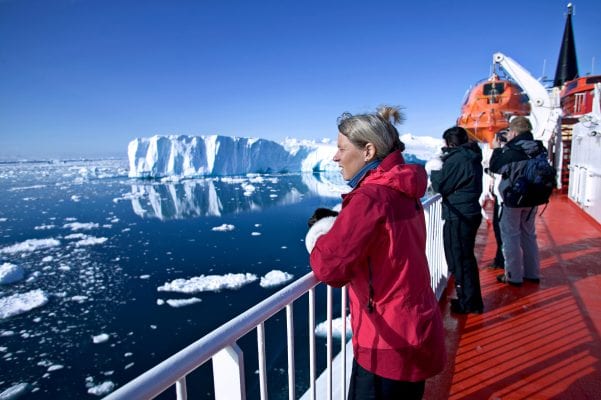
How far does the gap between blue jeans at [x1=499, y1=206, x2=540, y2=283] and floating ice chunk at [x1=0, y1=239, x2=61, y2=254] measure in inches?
694

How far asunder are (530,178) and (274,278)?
8.15 meters

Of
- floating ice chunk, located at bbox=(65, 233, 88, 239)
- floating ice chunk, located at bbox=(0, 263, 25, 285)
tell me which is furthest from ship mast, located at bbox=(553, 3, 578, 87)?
floating ice chunk, located at bbox=(0, 263, 25, 285)

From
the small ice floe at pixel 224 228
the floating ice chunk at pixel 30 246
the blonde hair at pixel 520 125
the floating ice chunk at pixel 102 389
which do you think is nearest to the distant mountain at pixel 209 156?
the small ice floe at pixel 224 228

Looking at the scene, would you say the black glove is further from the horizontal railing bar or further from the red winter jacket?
the horizontal railing bar

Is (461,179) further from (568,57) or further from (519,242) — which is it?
(568,57)

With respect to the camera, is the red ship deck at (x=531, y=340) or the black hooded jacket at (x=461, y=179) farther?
the black hooded jacket at (x=461, y=179)

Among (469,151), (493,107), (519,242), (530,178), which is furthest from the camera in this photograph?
(493,107)

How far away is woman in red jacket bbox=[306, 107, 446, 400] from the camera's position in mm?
929

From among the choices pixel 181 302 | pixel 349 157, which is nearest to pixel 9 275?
pixel 181 302

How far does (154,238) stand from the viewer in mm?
16375

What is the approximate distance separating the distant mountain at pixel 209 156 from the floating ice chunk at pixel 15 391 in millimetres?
37613

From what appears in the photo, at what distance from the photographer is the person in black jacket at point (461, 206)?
8.07 ft

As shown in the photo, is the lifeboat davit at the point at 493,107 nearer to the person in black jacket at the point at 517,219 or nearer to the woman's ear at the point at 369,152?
the person in black jacket at the point at 517,219

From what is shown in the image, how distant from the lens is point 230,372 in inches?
35.3
